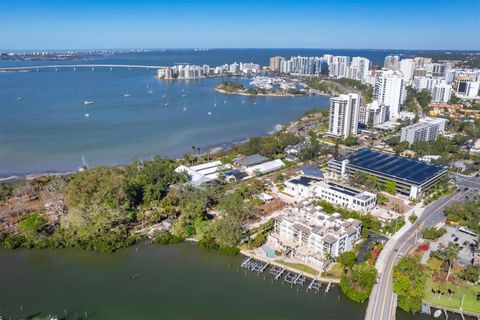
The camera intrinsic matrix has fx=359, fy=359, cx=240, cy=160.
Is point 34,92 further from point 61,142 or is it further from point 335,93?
point 335,93

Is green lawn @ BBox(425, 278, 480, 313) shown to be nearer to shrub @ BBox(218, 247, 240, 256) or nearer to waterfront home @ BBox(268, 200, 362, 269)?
waterfront home @ BBox(268, 200, 362, 269)

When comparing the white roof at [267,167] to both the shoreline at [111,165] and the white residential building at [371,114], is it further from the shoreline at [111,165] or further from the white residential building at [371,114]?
the white residential building at [371,114]

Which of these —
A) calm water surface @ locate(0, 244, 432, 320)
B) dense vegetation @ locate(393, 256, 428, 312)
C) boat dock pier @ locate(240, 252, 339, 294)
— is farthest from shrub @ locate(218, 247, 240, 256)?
dense vegetation @ locate(393, 256, 428, 312)

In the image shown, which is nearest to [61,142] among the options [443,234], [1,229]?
[1,229]

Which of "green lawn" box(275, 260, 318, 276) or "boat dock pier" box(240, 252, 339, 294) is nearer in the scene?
"boat dock pier" box(240, 252, 339, 294)

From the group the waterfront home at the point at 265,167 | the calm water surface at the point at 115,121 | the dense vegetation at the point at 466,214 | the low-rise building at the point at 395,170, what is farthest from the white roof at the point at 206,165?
the dense vegetation at the point at 466,214
